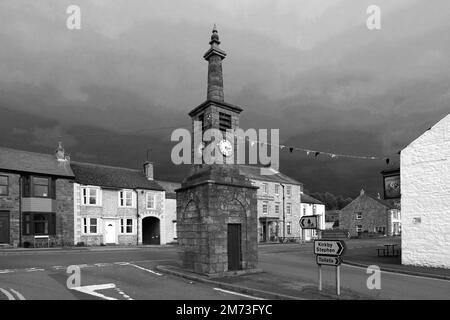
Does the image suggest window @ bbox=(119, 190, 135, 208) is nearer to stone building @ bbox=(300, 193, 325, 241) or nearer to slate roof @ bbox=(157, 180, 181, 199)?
slate roof @ bbox=(157, 180, 181, 199)

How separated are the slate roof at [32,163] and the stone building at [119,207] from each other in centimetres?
157

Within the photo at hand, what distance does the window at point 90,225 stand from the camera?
33906 millimetres

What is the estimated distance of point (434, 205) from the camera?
18.1 meters

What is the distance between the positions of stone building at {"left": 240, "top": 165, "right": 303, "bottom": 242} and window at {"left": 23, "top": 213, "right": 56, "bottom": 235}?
2232 cm

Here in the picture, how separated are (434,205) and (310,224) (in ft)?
32.6

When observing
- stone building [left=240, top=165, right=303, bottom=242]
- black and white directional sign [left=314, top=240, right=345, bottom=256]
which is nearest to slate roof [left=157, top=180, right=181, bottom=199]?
stone building [left=240, top=165, right=303, bottom=242]

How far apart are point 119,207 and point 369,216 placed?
45.9 metres

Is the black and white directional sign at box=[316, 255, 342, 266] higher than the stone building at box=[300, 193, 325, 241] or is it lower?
higher

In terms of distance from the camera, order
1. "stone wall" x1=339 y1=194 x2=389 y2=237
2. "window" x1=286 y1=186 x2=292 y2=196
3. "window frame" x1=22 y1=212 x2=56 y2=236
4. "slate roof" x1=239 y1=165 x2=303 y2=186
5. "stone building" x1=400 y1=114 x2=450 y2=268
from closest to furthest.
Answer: "stone building" x1=400 y1=114 x2=450 y2=268 < "window frame" x1=22 y1=212 x2=56 y2=236 < "slate roof" x1=239 y1=165 x2=303 y2=186 < "window" x1=286 y1=186 x2=292 y2=196 < "stone wall" x1=339 y1=194 x2=389 y2=237

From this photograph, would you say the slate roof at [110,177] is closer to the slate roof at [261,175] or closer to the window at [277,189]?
the slate roof at [261,175]

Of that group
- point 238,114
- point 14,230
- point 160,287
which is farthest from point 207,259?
point 14,230

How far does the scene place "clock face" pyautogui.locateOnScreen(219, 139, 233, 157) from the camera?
47.6 ft

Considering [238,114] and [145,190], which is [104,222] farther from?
[238,114]
